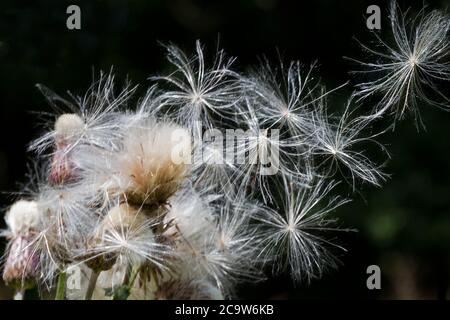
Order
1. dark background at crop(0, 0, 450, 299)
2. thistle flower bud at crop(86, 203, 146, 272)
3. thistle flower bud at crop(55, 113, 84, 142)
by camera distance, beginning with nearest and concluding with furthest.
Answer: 1. thistle flower bud at crop(86, 203, 146, 272)
2. thistle flower bud at crop(55, 113, 84, 142)
3. dark background at crop(0, 0, 450, 299)

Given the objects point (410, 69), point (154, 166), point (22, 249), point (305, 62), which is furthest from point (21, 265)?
point (305, 62)

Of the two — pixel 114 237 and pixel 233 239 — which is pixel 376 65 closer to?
pixel 233 239

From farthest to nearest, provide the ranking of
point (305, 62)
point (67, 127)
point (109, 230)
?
point (305, 62)
point (67, 127)
point (109, 230)

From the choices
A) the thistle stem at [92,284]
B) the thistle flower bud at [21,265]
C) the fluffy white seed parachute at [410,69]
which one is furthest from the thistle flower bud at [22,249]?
the fluffy white seed parachute at [410,69]

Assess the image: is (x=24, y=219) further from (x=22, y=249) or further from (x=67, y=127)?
(x=67, y=127)

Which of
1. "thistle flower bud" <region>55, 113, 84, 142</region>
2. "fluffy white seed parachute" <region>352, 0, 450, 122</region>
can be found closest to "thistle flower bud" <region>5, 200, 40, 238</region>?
"thistle flower bud" <region>55, 113, 84, 142</region>

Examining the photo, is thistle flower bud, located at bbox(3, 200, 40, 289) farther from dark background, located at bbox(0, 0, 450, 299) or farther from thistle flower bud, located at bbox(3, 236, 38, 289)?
dark background, located at bbox(0, 0, 450, 299)

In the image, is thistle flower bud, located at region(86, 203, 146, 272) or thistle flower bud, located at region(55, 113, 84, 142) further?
thistle flower bud, located at region(55, 113, 84, 142)

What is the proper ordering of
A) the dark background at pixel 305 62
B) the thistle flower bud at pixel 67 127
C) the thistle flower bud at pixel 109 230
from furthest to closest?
1. the dark background at pixel 305 62
2. the thistle flower bud at pixel 67 127
3. the thistle flower bud at pixel 109 230

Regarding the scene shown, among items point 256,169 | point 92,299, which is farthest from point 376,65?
point 92,299

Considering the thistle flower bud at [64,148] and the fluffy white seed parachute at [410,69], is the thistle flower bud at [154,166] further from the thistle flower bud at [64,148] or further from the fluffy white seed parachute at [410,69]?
the fluffy white seed parachute at [410,69]

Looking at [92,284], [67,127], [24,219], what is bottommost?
[92,284]
